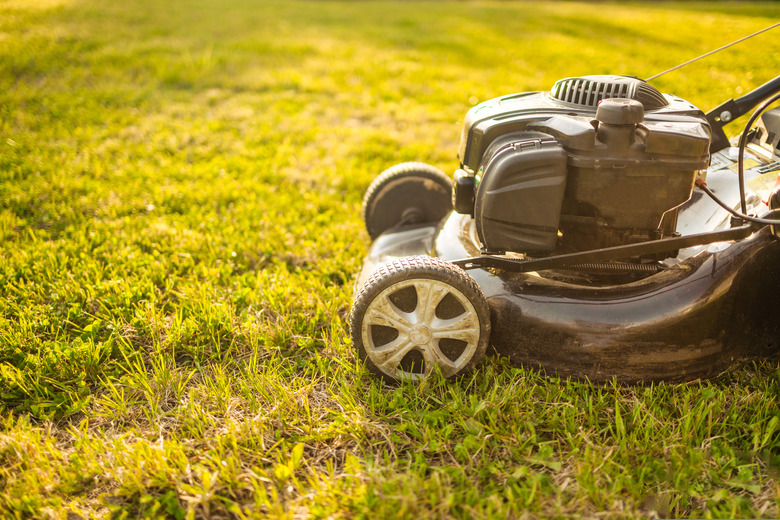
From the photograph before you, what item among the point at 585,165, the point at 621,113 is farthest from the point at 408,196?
the point at 621,113

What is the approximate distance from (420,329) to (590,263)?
714 millimetres

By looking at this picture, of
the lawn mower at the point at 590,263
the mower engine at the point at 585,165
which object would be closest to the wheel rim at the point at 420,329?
the lawn mower at the point at 590,263

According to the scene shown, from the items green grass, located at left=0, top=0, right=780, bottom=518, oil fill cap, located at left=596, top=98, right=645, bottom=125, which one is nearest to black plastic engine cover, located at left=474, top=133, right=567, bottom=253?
oil fill cap, located at left=596, top=98, right=645, bottom=125

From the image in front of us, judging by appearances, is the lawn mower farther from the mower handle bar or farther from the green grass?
the green grass

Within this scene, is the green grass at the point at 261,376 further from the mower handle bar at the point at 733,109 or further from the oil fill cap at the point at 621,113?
the oil fill cap at the point at 621,113

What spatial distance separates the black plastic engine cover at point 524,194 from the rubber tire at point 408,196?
3.15ft

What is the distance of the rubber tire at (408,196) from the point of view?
3.06m

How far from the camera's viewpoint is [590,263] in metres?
2.25

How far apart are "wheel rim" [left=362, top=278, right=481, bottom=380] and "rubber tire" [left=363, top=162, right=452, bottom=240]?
1040 millimetres

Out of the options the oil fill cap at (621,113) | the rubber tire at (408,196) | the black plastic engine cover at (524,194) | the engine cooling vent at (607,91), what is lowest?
the rubber tire at (408,196)

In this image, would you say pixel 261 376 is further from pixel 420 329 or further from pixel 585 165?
pixel 585 165

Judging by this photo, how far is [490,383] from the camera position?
2225 mm

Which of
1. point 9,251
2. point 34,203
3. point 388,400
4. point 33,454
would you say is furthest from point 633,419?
point 34,203

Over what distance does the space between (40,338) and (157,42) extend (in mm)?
6846
